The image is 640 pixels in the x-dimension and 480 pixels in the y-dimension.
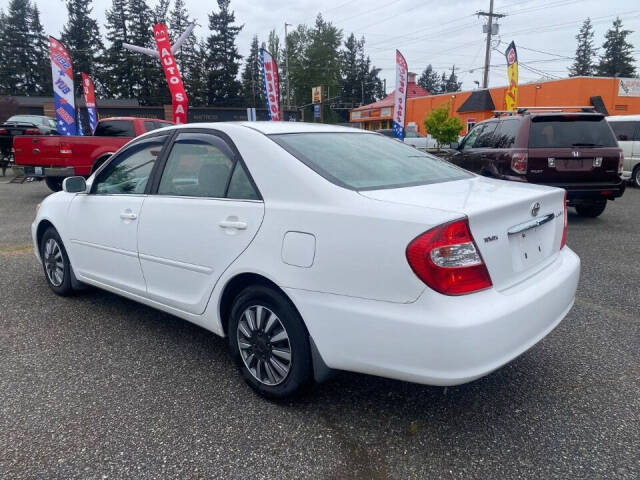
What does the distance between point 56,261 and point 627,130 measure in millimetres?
14127

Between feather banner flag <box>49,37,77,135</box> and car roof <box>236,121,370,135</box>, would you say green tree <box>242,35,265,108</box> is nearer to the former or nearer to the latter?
feather banner flag <box>49,37,77,135</box>

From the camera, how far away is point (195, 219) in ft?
9.96

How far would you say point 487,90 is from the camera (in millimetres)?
33156

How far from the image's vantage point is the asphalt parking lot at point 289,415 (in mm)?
2277

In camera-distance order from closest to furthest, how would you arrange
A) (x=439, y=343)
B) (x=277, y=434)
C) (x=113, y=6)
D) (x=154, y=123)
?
(x=439, y=343) < (x=277, y=434) < (x=154, y=123) < (x=113, y=6)

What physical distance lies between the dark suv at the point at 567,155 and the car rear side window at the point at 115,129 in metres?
8.63

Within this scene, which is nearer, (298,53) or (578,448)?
(578,448)

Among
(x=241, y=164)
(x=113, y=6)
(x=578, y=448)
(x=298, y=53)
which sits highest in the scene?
(x=113, y=6)

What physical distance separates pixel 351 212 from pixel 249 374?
1190 millimetres

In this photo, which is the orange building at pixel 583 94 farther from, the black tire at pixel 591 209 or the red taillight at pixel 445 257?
the red taillight at pixel 445 257

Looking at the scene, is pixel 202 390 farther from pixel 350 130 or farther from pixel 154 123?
pixel 154 123

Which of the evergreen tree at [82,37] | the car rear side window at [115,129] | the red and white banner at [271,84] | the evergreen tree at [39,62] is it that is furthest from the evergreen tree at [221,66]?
the car rear side window at [115,129]

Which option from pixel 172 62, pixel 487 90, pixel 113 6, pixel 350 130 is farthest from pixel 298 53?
pixel 350 130

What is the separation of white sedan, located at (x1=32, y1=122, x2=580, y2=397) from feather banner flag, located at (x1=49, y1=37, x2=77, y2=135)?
14.1 meters
